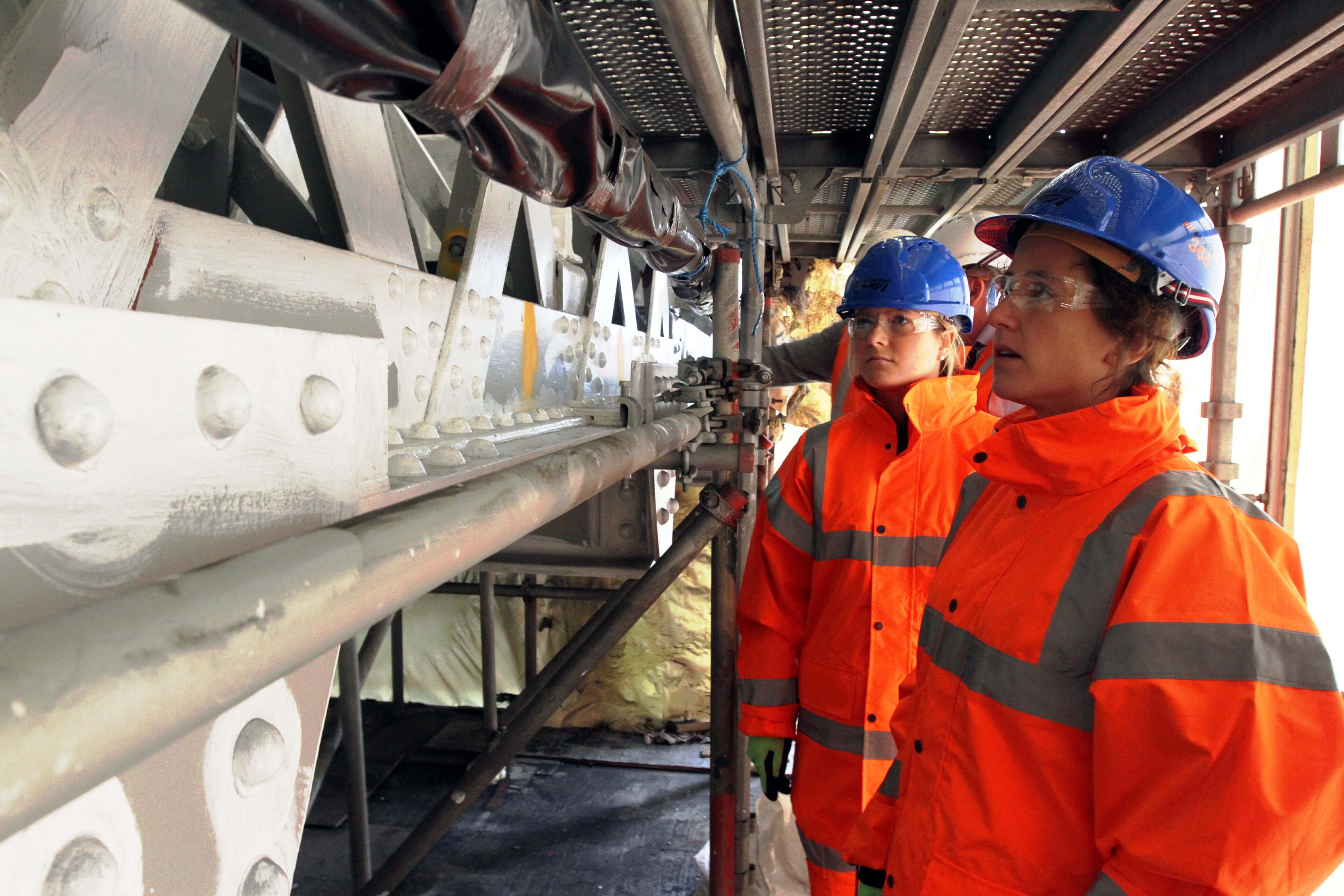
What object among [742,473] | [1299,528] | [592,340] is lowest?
[1299,528]

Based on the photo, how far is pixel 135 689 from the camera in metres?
0.43

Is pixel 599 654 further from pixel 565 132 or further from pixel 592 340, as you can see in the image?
pixel 565 132

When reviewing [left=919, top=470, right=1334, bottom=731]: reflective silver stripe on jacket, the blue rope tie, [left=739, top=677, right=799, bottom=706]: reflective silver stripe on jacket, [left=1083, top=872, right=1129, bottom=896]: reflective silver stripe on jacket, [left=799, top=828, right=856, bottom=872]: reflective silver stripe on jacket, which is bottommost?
[left=799, top=828, right=856, bottom=872]: reflective silver stripe on jacket

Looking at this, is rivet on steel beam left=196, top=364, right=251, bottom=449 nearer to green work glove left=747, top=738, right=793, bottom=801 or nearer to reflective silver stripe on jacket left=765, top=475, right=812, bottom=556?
reflective silver stripe on jacket left=765, top=475, right=812, bottom=556

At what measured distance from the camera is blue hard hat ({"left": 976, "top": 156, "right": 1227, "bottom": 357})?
4.58 feet

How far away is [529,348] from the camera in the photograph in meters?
2.59

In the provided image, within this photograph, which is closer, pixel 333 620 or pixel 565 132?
pixel 333 620

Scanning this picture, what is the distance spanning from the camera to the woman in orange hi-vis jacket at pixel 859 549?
2.46 m

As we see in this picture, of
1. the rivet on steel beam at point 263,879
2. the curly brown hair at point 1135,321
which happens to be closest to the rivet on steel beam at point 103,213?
the rivet on steel beam at point 263,879

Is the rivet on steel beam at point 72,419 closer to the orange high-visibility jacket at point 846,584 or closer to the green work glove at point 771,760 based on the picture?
the orange high-visibility jacket at point 846,584

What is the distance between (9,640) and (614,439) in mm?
1273

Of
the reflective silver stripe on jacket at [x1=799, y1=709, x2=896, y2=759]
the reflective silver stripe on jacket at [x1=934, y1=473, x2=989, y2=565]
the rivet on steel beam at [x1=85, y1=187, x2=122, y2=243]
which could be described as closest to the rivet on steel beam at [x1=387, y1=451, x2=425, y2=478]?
the rivet on steel beam at [x1=85, y1=187, x2=122, y2=243]

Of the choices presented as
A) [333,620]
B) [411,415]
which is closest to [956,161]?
[411,415]

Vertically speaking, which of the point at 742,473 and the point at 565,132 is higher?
the point at 565,132
